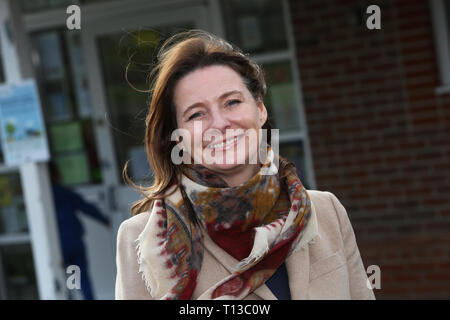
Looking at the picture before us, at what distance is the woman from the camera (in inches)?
61.0

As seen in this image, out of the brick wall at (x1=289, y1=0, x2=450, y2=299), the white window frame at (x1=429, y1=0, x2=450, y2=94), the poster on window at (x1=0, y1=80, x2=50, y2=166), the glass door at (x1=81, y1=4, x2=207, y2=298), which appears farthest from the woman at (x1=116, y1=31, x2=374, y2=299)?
the glass door at (x1=81, y1=4, x2=207, y2=298)

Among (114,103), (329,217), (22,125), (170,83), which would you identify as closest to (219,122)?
(170,83)

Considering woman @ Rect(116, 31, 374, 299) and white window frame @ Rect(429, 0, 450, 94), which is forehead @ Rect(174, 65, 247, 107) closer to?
woman @ Rect(116, 31, 374, 299)

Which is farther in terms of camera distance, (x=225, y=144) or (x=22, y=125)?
(x=22, y=125)

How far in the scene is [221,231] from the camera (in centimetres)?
161

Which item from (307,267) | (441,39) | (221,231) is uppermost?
(441,39)

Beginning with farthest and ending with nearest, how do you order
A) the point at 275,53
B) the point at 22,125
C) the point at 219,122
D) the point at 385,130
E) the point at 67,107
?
the point at 67,107
the point at 275,53
the point at 385,130
the point at 22,125
the point at 219,122

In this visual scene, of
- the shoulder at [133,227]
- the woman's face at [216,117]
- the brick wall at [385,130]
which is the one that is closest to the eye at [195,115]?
the woman's face at [216,117]

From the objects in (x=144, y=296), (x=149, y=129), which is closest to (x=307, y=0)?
(x=149, y=129)

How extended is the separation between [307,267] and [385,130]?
2.83 meters

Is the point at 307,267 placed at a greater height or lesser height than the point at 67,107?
lesser

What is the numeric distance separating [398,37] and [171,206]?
304cm

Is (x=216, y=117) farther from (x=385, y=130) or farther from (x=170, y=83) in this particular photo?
(x=385, y=130)
